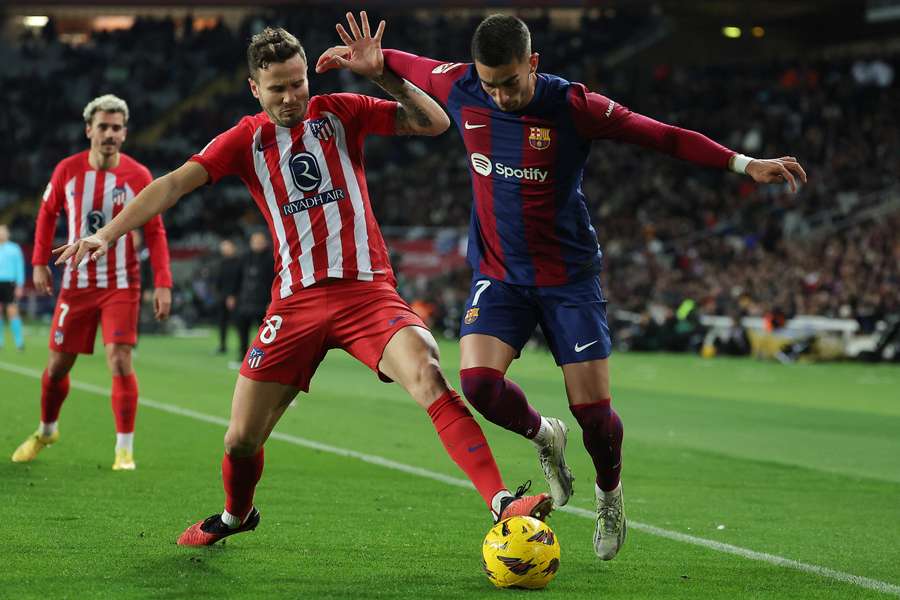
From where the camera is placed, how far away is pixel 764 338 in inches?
998

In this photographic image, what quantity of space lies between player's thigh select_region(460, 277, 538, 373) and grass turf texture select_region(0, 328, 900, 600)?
93 centimetres

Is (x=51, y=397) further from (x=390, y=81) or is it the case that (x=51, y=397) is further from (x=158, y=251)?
(x=390, y=81)

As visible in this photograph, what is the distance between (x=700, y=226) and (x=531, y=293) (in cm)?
2891

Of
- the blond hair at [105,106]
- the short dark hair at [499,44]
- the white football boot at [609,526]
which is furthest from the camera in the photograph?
the blond hair at [105,106]

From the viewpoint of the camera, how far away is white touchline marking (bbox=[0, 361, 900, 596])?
6.01 metres

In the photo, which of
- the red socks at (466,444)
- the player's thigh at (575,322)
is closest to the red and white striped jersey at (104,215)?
the player's thigh at (575,322)

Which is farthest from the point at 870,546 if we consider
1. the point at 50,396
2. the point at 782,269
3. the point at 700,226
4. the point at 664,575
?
the point at 700,226

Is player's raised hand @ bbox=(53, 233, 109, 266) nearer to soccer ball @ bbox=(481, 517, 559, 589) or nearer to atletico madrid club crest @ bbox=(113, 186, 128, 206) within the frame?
soccer ball @ bbox=(481, 517, 559, 589)

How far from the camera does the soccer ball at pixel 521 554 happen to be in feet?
18.0

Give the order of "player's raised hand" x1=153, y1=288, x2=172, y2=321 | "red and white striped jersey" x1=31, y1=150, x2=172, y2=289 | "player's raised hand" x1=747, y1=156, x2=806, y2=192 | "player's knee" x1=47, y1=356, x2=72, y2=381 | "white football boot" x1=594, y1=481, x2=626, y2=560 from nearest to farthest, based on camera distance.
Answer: "player's raised hand" x1=747, y1=156, x2=806, y2=192 < "white football boot" x1=594, y1=481, x2=626, y2=560 < "player's raised hand" x1=153, y1=288, x2=172, y2=321 < "red and white striped jersey" x1=31, y1=150, x2=172, y2=289 < "player's knee" x1=47, y1=356, x2=72, y2=381

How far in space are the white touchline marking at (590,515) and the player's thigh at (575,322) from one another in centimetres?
127

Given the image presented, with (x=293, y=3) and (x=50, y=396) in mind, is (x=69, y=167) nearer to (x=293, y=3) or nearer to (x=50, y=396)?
(x=50, y=396)

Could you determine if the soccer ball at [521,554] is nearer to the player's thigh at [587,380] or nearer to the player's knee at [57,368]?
the player's thigh at [587,380]

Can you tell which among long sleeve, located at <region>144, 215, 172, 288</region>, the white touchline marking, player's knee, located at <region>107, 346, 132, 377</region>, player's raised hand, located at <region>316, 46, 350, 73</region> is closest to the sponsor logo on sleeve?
player's raised hand, located at <region>316, 46, 350, 73</region>
